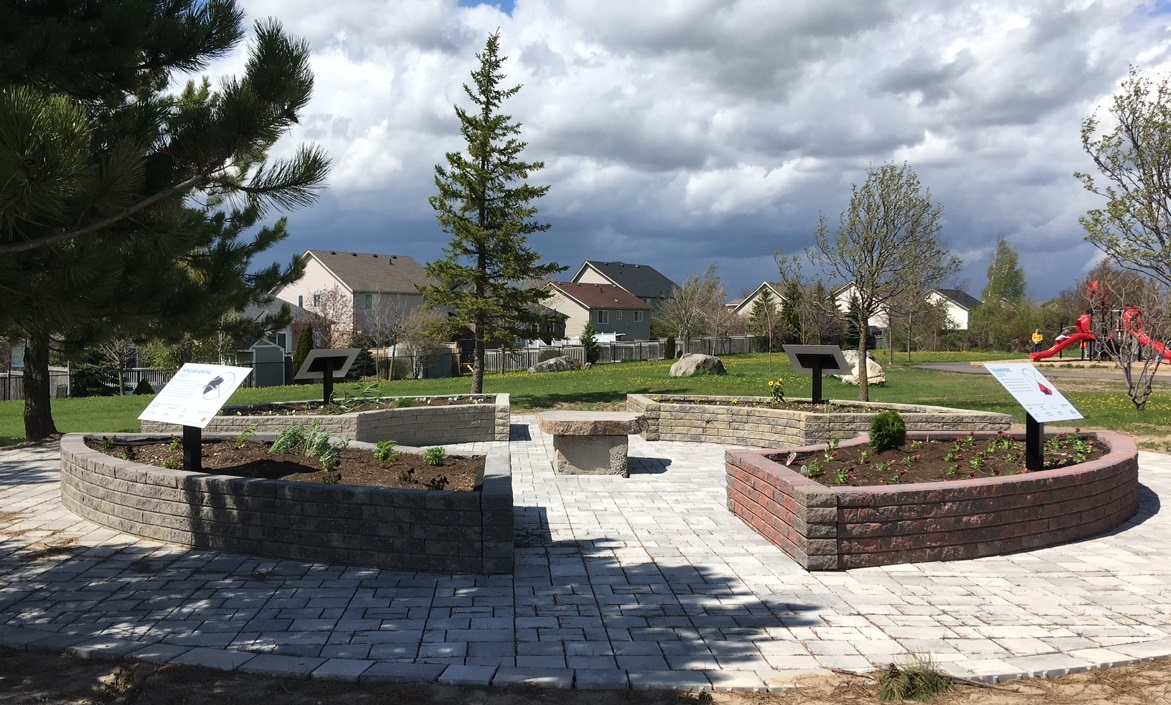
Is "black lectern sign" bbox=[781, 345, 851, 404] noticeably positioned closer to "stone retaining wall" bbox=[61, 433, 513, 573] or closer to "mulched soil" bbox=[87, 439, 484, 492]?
"mulched soil" bbox=[87, 439, 484, 492]

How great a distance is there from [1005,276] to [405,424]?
72865 mm

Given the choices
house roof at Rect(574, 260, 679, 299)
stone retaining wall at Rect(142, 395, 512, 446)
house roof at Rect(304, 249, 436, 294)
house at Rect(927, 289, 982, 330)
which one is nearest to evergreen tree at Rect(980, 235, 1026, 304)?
house at Rect(927, 289, 982, 330)

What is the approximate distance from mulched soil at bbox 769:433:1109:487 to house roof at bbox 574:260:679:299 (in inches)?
2416

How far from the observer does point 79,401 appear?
2483 centimetres

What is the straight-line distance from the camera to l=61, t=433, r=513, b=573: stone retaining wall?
5.96 m

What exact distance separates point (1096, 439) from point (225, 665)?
9.37 m

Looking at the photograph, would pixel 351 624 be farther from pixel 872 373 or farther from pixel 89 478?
pixel 872 373

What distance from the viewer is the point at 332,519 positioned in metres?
6.20

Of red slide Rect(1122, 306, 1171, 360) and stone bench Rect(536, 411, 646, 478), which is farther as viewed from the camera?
red slide Rect(1122, 306, 1171, 360)

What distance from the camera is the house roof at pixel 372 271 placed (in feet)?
163

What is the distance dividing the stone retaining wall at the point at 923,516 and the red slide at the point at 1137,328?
11487mm

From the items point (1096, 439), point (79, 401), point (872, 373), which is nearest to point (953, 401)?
point (872, 373)

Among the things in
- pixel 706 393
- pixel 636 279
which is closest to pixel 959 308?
pixel 636 279

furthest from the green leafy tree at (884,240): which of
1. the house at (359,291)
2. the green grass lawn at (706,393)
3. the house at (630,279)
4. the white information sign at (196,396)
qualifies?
the house at (630,279)
